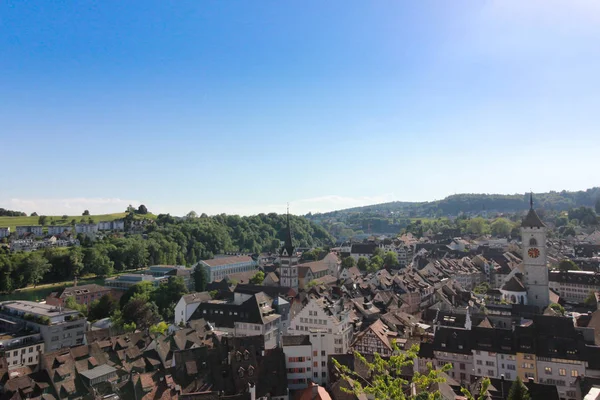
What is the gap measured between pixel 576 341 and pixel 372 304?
1047 inches

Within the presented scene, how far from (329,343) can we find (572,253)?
332 feet

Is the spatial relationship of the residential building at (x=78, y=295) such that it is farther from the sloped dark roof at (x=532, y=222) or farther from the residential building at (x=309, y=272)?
the sloped dark roof at (x=532, y=222)

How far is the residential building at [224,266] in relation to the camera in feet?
333

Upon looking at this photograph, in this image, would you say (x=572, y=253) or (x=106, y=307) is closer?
(x=106, y=307)

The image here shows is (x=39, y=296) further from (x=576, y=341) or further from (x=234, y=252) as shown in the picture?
(x=576, y=341)

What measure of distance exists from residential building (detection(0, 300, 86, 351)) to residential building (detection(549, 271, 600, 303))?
74.1 metres

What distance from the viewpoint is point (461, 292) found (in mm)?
69750

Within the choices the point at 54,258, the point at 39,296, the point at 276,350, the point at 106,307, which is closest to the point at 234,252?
the point at 54,258

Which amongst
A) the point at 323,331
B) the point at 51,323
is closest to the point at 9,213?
the point at 51,323

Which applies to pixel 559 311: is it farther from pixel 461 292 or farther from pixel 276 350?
pixel 276 350

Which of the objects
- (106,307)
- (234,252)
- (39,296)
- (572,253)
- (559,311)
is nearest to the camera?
(559,311)

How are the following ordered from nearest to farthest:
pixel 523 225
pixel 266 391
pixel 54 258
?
pixel 266 391 < pixel 523 225 < pixel 54 258

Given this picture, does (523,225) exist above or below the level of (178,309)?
above

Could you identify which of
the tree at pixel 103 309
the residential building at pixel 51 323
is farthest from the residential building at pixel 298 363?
the tree at pixel 103 309
